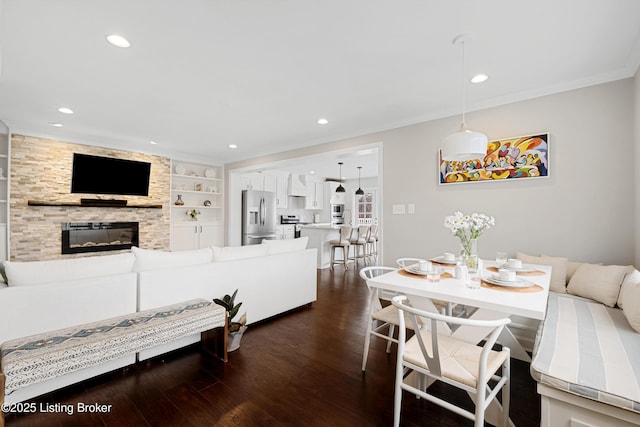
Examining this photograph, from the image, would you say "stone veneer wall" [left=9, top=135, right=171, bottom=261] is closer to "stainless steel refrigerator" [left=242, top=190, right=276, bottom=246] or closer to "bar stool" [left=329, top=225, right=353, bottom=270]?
"stainless steel refrigerator" [left=242, top=190, right=276, bottom=246]

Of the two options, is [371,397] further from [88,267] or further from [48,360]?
[88,267]

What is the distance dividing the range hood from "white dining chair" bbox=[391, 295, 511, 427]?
7.06 m

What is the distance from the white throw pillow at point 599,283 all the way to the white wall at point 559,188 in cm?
46

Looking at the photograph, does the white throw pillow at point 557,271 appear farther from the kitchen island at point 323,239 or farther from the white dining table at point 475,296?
the kitchen island at point 323,239

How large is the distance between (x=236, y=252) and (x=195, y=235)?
4.10 metres

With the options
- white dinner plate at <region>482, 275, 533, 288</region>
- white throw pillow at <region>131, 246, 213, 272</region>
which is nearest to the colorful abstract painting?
white dinner plate at <region>482, 275, 533, 288</region>

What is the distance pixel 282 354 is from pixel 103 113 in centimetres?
389

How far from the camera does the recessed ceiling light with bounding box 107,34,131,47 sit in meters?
2.14

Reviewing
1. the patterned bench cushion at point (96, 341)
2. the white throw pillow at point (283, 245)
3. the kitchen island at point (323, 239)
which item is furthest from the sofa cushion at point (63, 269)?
the kitchen island at point (323, 239)

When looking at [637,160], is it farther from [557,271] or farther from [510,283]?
[510,283]

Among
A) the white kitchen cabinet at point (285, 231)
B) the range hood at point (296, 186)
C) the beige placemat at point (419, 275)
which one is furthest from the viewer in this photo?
the range hood at point (296, 186)

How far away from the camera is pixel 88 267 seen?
2100 mm

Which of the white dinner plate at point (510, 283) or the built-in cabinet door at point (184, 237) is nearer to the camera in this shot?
the white dinner plate at point (510, 283)

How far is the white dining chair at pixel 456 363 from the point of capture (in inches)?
50.3
